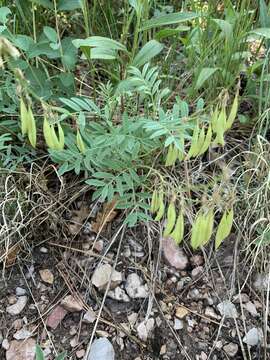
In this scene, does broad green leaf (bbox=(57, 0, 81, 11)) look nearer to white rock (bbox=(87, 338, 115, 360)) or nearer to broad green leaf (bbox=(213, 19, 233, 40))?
broad green leaf (bbox=(213, 19, 233, 40))

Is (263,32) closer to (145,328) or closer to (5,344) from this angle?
(145,328)

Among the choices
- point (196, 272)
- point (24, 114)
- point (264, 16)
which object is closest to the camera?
point (24, 114)

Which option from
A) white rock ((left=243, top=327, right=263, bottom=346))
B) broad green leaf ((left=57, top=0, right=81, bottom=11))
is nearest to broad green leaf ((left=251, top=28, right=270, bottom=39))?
broad green leaf ((left=57, top=0, right=81, bottom=11))

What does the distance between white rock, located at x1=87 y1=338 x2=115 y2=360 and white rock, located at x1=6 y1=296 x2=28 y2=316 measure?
16cm

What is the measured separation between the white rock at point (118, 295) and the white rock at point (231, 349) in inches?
8.3

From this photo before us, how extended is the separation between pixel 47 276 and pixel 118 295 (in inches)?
5.8

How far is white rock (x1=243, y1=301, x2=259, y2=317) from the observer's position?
1.20 m

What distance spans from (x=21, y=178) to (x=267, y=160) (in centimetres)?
51

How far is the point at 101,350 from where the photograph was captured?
44.1 inches

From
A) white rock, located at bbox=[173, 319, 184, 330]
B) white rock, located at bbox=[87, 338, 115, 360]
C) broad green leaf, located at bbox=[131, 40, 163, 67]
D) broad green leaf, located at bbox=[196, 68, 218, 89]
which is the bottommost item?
white rock, located at bbox=[87, 338, 115, 360]

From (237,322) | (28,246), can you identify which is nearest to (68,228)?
(28,246)

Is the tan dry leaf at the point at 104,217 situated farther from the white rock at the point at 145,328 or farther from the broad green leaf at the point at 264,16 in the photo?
the broad green leaf at the point at 264,16

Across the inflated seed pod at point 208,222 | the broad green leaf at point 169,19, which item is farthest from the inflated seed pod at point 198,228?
the broad green leaf at point 169,19

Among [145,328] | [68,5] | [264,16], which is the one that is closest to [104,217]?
[145,328]
